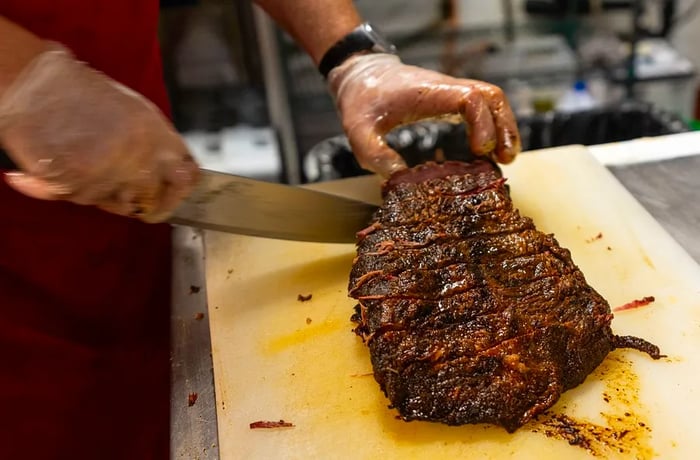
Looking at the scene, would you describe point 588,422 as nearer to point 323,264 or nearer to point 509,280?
point 509,280

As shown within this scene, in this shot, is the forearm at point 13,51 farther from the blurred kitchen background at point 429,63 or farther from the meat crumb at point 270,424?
the blurred kitchen background at point 429,63

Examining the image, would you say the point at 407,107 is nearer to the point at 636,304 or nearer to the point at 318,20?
the point at 318,20

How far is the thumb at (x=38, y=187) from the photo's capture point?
4.81 ft

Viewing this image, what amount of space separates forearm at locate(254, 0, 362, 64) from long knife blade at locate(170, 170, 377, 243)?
717 mm

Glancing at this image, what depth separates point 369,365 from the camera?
1.71 m

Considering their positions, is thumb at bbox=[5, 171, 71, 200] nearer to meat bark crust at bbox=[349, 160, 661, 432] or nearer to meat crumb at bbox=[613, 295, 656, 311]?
meat bark crust at bbox=[349, 160, 661, 432]

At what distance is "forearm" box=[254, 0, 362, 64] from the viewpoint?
2365mm

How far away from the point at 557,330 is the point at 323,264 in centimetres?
80

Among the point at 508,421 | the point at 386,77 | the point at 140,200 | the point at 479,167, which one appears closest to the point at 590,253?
the point at 479,167

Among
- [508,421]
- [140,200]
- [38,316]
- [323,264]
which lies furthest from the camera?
[323,264]

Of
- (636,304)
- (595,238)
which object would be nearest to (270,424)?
(636,304)

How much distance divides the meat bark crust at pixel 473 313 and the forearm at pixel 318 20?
852 millimetres

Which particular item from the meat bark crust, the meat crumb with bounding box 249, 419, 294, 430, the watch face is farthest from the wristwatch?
the meat crumb with bounding box 249, 419, 294, 430

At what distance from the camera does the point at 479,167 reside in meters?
1.99
